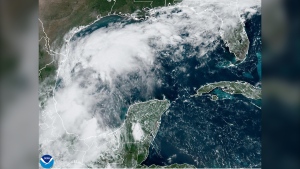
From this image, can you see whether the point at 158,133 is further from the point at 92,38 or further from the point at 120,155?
the point at 92,38

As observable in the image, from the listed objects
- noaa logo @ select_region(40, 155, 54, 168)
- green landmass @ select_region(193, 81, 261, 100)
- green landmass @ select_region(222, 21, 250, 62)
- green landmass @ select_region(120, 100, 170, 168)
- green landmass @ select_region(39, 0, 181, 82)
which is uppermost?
green landmass @ select_region(39, 0, 181, 82)

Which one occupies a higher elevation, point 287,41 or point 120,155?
point 287,41

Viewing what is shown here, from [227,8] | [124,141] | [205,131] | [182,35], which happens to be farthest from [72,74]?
[227,8]

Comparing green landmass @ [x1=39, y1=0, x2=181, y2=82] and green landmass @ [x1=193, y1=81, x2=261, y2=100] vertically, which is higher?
green landmass @ [x1=39, y1=0, x2=181, y2=82]

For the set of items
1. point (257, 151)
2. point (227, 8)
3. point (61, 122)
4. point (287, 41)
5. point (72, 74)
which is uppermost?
point (227, 8)

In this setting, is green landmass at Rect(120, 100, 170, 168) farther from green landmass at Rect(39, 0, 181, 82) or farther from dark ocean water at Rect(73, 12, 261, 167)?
green landmass at Rect(39, 0, 181, 82)

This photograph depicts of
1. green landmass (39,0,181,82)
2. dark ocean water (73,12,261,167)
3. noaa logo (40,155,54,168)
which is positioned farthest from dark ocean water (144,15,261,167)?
noaa logo (40,155,54,168)

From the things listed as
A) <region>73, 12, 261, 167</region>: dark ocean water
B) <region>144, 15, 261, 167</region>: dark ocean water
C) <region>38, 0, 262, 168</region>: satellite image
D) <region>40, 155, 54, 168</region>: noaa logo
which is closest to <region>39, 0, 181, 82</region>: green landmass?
<region>38, 0, 262, 168</region>: satellite image

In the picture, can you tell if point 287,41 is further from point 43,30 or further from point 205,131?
point 43,30
